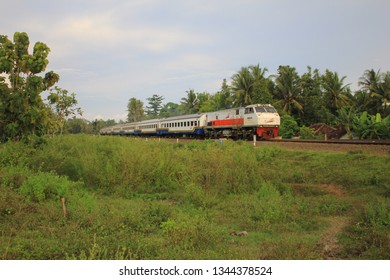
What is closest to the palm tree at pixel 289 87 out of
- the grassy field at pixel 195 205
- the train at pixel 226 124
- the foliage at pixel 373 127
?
the train at pixel 226 124

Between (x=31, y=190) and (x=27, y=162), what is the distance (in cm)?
473

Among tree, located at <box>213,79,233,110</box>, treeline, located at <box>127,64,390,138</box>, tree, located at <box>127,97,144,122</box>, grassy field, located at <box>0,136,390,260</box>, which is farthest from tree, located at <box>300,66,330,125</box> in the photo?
tree, located at <box>127,97,144,122</box>

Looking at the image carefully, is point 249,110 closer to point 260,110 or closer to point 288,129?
point 260,110

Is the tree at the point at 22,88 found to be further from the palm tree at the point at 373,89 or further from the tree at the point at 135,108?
the tree at the point at 135,108

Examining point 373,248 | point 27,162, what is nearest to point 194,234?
point 373,248

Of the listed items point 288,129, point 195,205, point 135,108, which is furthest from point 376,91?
point 135,108

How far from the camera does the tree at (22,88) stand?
14477mm

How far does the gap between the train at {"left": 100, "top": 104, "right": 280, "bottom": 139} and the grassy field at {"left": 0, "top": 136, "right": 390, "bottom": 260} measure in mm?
6157

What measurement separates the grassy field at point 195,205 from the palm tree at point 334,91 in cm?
2193

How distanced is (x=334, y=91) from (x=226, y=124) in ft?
50.1

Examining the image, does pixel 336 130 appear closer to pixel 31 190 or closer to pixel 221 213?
pixel 221 213

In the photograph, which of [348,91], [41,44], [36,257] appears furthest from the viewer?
[348,91]

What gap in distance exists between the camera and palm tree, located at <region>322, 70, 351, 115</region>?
112 ft

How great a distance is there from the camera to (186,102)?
55.2m
